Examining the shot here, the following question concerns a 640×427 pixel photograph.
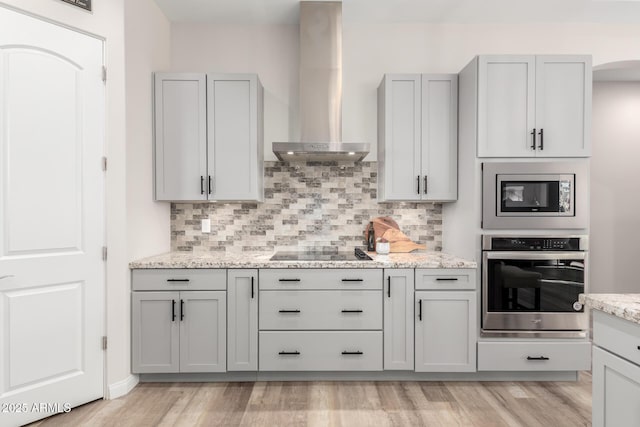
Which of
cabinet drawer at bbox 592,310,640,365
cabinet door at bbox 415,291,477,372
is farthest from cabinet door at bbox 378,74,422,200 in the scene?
cabinet drawer at bbox 592,310,640,365

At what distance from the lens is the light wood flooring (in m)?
2.37

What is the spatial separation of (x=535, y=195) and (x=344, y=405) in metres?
2.04

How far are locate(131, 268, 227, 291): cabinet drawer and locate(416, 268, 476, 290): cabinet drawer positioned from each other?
4.81ft

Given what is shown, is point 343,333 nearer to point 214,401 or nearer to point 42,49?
point 214,401

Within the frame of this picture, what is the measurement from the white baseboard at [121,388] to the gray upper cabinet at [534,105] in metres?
3.07

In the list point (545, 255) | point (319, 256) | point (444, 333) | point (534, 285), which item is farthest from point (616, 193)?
point (319, 256)

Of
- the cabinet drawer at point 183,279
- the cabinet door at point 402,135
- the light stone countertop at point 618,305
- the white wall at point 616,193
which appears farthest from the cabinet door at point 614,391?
the white wall at point 616,193

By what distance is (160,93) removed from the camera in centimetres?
317

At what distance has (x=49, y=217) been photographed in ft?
7.82

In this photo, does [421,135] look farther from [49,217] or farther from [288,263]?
[49,217]

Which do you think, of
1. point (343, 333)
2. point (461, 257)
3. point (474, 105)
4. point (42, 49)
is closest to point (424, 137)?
point (474, 105)

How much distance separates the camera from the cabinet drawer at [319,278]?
9.39 ft

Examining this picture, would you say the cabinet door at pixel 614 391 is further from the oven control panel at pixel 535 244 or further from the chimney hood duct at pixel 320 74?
the chimney hood duct at pixel 320 74

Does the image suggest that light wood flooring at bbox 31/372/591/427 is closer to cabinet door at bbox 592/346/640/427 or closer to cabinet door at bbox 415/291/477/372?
cabinet door at bbox 415/291/477/372
